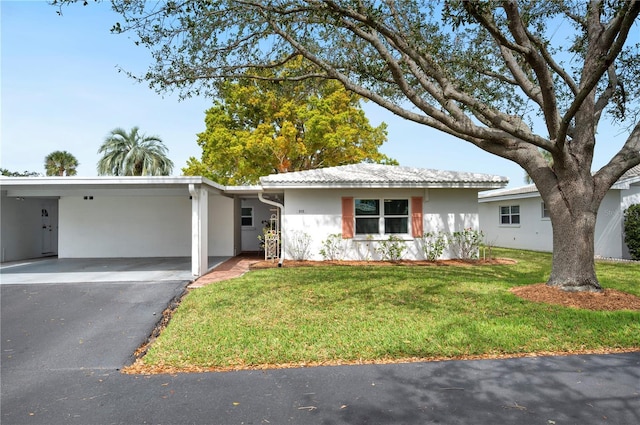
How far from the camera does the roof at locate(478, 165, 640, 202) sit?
45.3 feet

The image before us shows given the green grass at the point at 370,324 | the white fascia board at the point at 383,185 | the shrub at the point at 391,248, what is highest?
the white fascia board at the point at 383,185

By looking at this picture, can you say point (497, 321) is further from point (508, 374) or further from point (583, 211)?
point (583, 211)

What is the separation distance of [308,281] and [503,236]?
1526 centimetres

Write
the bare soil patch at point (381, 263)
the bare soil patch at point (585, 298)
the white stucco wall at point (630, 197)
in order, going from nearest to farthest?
the bare soil patch at point (585, 298), the bare soil patch at point (381, 263), the white stucco wall at point (630, 197)

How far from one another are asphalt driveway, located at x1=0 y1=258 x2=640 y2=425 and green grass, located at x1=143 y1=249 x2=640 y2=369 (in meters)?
0.39

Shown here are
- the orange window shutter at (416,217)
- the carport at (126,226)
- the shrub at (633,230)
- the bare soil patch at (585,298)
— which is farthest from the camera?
the carport at (126,226)

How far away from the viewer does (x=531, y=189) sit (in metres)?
17.6

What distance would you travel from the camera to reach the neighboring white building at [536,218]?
14250 millimetres

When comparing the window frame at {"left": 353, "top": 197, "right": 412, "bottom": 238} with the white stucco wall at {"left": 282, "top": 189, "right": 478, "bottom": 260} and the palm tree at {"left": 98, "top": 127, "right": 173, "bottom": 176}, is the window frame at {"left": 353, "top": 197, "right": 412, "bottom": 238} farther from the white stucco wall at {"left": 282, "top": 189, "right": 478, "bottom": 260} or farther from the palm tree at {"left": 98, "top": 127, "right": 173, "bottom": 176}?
the palm tree at {"left": 98, "top": 127, "right": 173, "bottom": 176}

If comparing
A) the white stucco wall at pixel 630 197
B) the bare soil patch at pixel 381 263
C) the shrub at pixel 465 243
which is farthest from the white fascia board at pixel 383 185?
the white stucco wall at pixel 630 197

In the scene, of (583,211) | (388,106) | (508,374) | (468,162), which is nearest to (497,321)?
(508,374)

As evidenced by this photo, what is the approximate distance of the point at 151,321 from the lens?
21.2 feet

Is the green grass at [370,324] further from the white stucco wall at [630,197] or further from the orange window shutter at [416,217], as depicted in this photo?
the white stucco wall at [630,197]

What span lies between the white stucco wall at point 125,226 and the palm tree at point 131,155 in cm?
1487
